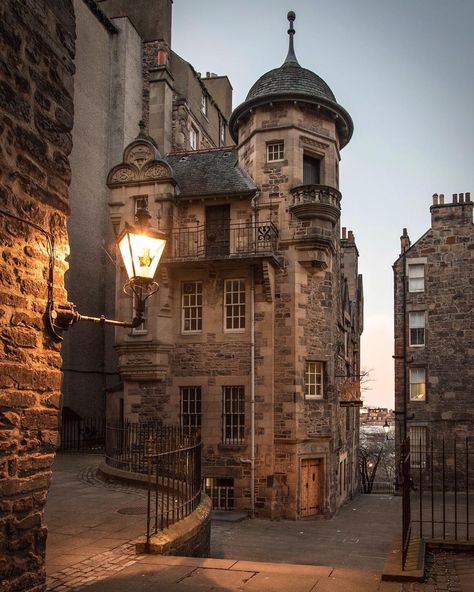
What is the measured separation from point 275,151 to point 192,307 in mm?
6252

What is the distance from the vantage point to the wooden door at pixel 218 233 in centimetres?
2330

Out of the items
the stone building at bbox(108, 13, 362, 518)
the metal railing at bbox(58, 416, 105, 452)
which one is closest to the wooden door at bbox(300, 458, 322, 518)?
the stone building at bbox(108, 13, 362, 518)

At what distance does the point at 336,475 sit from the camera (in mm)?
24141

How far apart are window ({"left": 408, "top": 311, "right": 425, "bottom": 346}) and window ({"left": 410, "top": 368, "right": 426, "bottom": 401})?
1290mm

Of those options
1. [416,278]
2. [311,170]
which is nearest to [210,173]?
[311,170]

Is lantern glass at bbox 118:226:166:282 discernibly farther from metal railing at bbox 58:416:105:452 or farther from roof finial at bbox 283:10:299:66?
metal railing at bbox 58:416:105:452

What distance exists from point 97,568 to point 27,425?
2.91m

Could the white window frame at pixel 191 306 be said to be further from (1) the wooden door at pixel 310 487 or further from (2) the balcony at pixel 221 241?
(1) the wooden door at pixel 310 487

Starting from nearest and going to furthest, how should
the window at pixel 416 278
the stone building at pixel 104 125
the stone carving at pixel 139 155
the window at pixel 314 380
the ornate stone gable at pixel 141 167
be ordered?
the window at pixel 314 380 < the ornate stone gable at pixel 141 167 < the stone carving at pixel 139 155 < the stone building at pixel 104 125 < the window at pixel 416 278

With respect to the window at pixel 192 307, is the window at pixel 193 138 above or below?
above

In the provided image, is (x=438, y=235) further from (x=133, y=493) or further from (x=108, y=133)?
(x=133, y=493)

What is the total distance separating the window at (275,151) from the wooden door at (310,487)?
1046cm

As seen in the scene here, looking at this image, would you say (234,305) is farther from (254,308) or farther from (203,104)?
(203,104)

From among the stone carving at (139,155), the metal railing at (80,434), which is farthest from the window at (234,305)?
the metal railing at (80,434)
